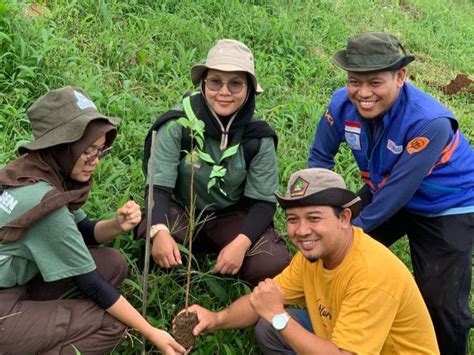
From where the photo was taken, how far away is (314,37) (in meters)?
6.76

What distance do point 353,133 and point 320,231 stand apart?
1091 mm

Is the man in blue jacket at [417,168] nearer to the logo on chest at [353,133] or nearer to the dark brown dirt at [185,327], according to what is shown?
the logo on chest at [353,133]

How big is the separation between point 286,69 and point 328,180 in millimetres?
3749

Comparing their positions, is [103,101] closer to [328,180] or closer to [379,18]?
[328,180]

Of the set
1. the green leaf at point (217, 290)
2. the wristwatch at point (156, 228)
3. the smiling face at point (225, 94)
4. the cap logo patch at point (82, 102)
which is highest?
the cap logo patch at point (82, 102)

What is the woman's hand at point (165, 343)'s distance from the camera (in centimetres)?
258

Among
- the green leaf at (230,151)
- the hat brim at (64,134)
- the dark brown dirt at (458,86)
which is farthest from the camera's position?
the dark brown dirt at (458,86)

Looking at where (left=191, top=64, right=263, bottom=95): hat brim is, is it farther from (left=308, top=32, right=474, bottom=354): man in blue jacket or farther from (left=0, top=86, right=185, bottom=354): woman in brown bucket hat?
(left=0, top=86, right=185, bottom=354): woman in brown bucket hat

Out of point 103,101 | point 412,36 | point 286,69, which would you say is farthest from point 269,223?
point 412,36

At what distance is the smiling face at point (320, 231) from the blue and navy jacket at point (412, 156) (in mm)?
698

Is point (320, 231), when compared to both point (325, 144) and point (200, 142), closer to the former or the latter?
point (200, 142)

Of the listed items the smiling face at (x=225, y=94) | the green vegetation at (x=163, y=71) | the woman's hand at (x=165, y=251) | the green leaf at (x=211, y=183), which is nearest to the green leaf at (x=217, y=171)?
the green leaf at (x=211, y=183)

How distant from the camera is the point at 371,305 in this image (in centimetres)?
234

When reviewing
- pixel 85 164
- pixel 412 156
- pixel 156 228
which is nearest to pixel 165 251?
pixel 156 228
